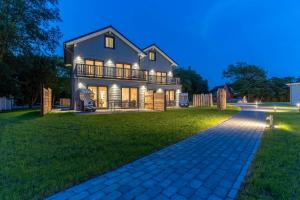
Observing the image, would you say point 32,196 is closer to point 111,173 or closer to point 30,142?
point 111,173

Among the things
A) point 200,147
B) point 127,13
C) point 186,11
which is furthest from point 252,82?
point 127,13

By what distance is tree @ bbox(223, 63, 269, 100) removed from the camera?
44.2 meters

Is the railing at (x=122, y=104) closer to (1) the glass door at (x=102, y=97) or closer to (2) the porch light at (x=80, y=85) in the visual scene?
(1) the glass door at (x=102, y=97)

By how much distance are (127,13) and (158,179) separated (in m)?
125

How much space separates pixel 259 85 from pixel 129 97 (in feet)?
121

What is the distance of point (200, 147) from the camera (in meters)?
5.40

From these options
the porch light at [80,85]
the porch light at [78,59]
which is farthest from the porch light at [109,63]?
the porch light at [80,85]

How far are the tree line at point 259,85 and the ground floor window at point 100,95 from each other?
37776 mm

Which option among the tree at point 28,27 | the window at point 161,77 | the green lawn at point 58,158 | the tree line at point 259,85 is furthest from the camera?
the tree line at point 259,85

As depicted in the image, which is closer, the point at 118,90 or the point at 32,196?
the point at 32,196

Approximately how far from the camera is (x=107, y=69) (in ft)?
61.1

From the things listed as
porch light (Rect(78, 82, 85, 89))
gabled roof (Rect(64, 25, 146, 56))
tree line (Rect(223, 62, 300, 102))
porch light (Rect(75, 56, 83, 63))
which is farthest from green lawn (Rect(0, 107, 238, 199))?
tree line (Rect(223, 62, 300, 102))

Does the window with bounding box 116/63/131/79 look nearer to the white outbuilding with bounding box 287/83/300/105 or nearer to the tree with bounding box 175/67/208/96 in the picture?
the tree with bounding box 175/67/208/96

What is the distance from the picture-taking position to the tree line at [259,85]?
43.9m
